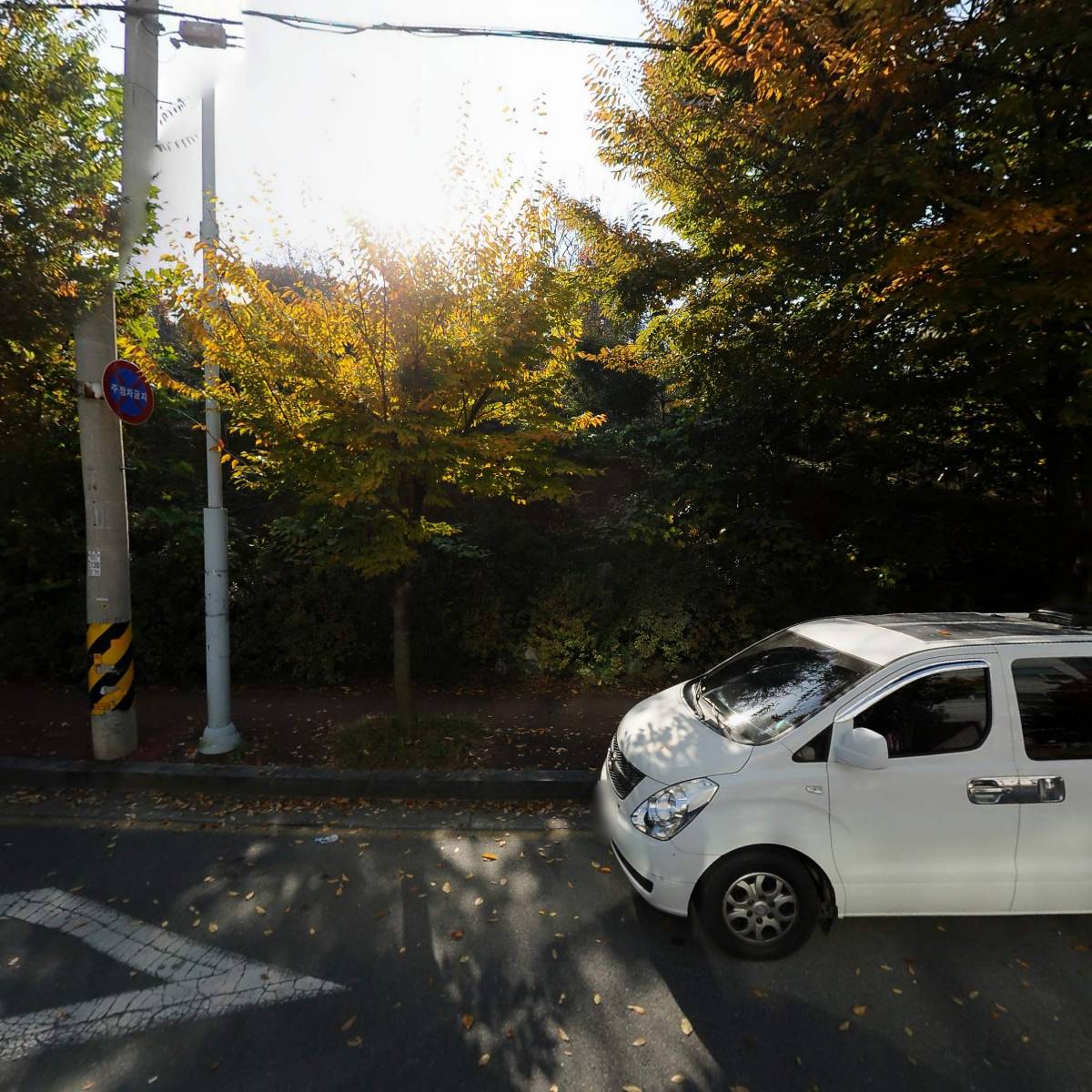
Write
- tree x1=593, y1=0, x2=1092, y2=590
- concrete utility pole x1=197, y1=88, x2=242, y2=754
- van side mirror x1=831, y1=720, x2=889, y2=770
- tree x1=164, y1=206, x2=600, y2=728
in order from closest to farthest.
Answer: van side mirror x1=831, y1=720, x2=889, y2=770 < tree x1=593, y1=0, x2=1092, y2=590 < tree x1=164, y1=206, x2=600, y2=728 < concrete utility pole x1=197, y1=88, x2=242, y2=754

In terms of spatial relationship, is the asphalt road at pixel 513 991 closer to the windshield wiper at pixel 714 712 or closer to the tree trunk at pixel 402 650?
the windshield wiper at pixel 714 712

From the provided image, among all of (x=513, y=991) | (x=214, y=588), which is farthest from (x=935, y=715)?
(x=214, y=588)

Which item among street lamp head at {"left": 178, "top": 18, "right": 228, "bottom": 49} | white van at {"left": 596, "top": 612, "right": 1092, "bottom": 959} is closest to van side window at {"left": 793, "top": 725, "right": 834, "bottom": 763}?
white van at {"left": 596, "top": 612, "right": 1092, "bottom": 959}

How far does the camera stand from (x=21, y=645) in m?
7.89

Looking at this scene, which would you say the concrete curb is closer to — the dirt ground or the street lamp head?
the dirt ground

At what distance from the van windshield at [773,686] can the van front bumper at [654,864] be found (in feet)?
2.08

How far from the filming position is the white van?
3.04 m

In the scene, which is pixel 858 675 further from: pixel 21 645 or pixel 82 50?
pixel 21 645

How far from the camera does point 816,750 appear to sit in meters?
3.12

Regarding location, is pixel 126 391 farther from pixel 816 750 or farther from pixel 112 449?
pixel 816 750

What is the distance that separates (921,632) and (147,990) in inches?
167

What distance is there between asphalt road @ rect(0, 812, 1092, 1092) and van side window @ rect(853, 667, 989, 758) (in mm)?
1045

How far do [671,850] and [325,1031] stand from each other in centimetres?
167

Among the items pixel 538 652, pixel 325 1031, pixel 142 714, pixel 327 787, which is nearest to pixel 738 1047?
pixel 325 1031
